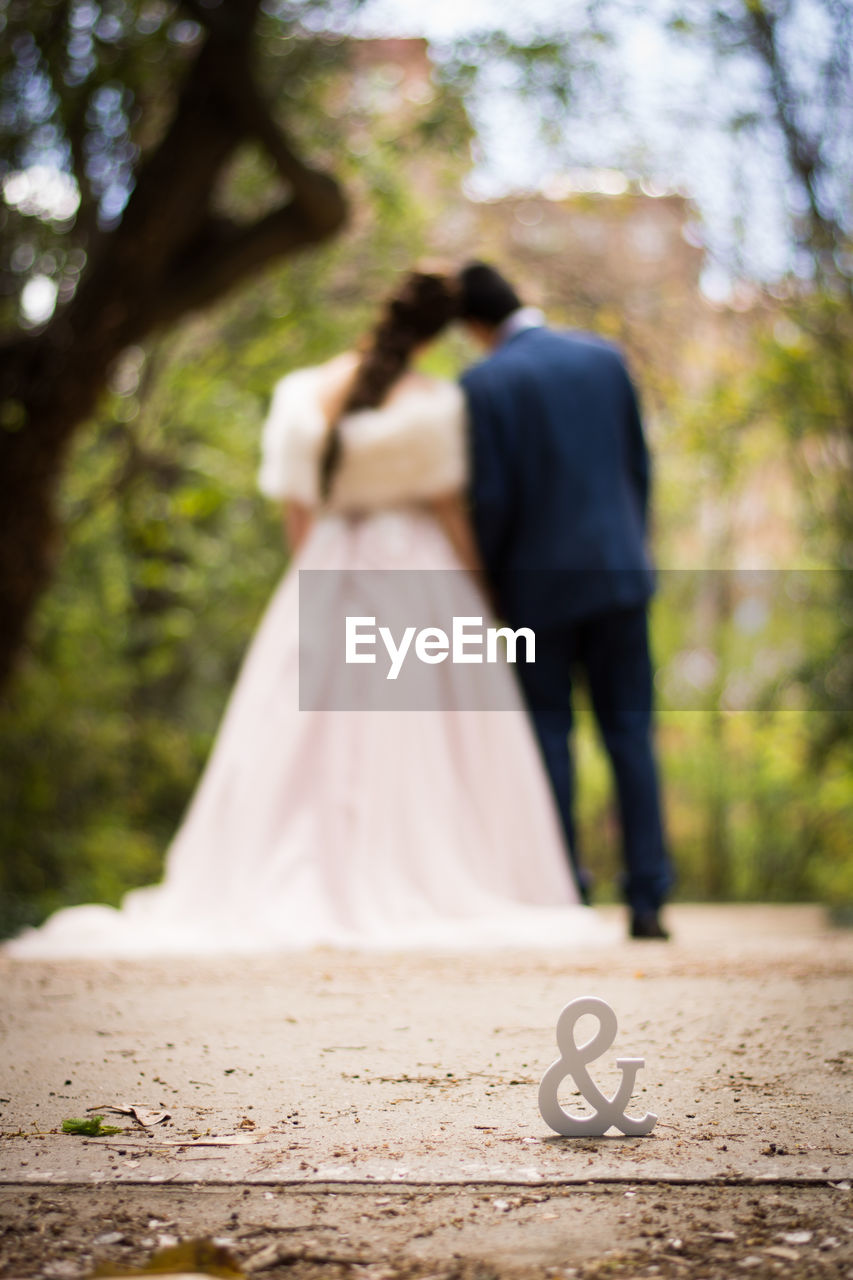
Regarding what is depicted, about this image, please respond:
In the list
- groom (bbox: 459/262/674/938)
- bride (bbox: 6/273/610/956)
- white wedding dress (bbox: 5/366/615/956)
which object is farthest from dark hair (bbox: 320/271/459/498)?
groom (bbox: 459/262/674/938)

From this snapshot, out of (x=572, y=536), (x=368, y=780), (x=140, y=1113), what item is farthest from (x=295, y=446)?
(x=140, y=1113)

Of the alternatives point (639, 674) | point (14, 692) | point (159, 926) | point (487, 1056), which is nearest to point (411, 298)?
point (639, 674)

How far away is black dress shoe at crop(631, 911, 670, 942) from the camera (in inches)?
151

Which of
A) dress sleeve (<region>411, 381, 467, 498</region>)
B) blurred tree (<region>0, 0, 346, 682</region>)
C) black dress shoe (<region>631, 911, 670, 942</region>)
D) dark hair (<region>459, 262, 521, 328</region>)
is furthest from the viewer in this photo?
blurred tree (<region>0, 0, 346, 682</region>)

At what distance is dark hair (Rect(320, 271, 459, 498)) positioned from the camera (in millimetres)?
4336

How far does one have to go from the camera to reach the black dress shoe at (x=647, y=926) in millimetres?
3827

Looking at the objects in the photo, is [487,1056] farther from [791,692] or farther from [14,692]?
[791,692]

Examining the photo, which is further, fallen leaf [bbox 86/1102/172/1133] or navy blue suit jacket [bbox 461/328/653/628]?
navy blue suit jacket [bbox 461/328/653/628]

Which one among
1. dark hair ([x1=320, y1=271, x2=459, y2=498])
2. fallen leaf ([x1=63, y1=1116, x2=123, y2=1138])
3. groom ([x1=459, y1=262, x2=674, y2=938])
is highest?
dark hair ([x1=320, y1=271, x2=459, y2=498])

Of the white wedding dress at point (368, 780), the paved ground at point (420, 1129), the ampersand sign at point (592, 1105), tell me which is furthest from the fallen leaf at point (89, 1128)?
the white wedding dress at point (368, 780)

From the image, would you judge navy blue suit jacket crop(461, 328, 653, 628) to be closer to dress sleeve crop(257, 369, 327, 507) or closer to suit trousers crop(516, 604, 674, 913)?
suit trousers crop(516, 604, 674, 913)

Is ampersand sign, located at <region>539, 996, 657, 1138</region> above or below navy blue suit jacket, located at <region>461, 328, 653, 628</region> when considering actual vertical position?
below

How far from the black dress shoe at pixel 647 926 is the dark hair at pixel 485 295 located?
2.07 meters

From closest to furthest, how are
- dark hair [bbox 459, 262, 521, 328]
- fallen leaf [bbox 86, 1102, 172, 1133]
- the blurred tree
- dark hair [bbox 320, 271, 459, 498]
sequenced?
fallen leaf [bbox 86, 1102, 172, 1133], dark hair [bbox 320, 271, 459, 498], dark hair [bbox 459, 262, 521, 328], the blurred tree
